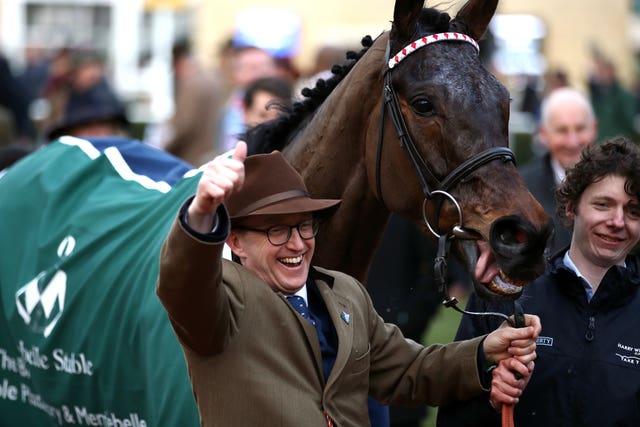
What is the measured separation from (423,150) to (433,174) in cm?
9

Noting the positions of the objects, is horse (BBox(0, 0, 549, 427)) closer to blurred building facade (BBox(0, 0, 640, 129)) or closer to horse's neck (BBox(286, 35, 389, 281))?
horse's neck (BBox(286, 35, 389, 281))

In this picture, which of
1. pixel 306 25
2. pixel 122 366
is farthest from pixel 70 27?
pixel 122 366

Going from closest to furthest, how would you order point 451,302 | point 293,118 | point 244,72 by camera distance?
1. point 451,302
2. point 293,118
3. point 244,72

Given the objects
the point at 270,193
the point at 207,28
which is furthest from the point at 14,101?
the point at 207,28

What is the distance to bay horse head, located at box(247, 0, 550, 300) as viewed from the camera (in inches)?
126

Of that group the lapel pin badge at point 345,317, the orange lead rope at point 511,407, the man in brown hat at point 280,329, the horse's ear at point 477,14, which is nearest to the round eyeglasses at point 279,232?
the man in brown hat at point 280,329

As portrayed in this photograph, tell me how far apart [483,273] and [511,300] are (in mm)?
109

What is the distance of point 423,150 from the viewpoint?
137 inches

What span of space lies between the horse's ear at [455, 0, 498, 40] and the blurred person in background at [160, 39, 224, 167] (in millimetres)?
5979

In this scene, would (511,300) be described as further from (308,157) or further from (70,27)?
(70,27)

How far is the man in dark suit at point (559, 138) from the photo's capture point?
6246mm

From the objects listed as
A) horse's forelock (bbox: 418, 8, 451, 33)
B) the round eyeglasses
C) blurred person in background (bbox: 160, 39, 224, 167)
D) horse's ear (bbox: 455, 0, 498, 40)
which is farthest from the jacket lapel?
blurred person in background (bbox: 160, 39, 224, 167)

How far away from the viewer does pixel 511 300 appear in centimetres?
321

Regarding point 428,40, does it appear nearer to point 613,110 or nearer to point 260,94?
point 260,94
